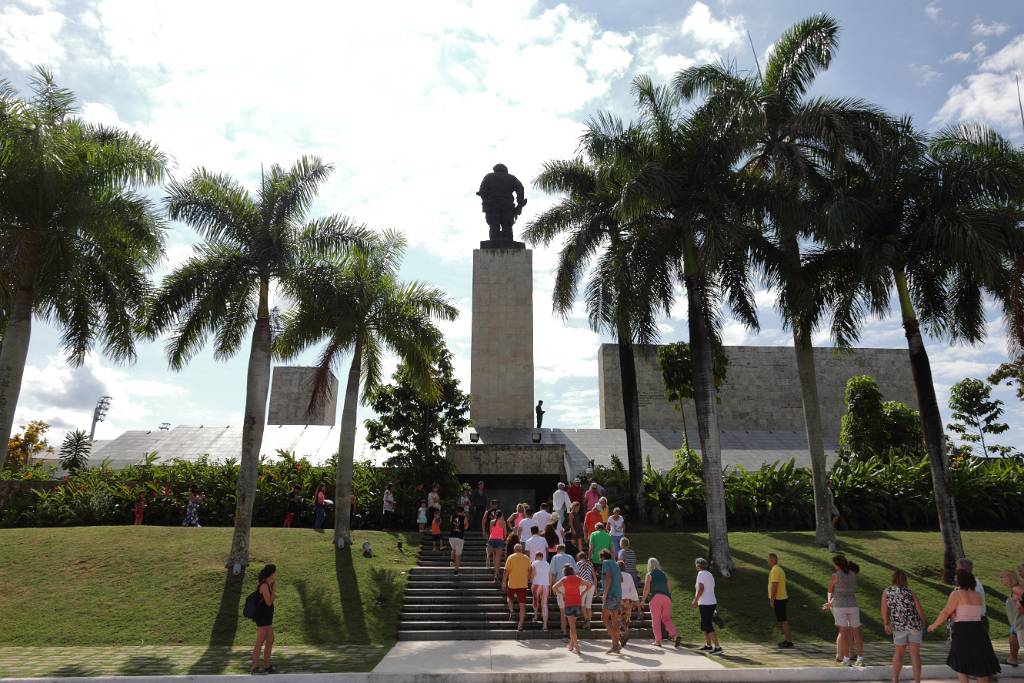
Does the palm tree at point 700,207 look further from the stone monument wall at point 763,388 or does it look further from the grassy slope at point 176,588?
the stone monument wall at point 763,388

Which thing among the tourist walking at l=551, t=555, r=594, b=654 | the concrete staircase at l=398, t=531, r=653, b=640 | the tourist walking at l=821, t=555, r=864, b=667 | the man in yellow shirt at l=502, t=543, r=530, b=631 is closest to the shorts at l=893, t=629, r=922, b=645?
the tourist walking at l=821, t=555, r=864, b=667

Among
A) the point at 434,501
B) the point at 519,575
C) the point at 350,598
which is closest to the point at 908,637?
the point at 519,575

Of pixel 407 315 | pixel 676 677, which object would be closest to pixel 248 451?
pixel 407 315

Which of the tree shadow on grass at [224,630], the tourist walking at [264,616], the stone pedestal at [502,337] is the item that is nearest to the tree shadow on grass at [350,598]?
the tree shadow on grass at [224,630]

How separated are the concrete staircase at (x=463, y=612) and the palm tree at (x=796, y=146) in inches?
291

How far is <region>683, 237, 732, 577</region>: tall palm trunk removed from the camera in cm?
1514

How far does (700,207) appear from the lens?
16281 millimetres

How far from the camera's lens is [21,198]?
14.0 m

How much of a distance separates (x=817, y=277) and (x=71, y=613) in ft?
58.0

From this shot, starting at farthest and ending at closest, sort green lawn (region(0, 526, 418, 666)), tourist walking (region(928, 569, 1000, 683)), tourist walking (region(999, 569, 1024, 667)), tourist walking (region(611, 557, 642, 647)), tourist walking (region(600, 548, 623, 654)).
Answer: green lawn (region(0, 526, 418, 666)) → tourist walking (region(611, 557, 642, 647)) → tourist walking (region(600, 548, 623, 654)) → tourist walking (region(999, 569, 1024, 667)) → tourist walking (region(928, 569, 1000, 683))

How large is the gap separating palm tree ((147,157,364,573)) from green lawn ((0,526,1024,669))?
1.42 meters

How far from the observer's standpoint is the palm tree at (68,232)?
13586mm

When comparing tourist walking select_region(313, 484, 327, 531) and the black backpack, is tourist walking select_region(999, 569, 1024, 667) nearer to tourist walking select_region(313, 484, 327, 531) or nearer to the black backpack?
the black backpack

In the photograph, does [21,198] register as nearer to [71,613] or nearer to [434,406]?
[71,613]
